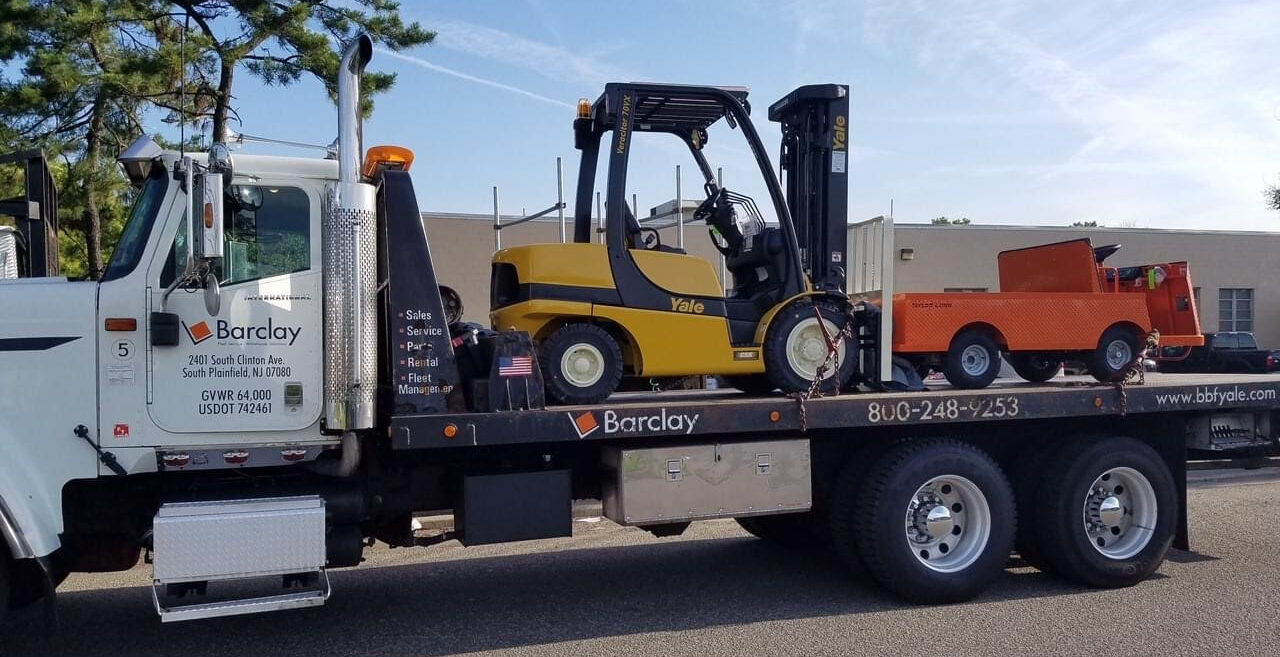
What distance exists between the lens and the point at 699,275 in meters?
6.94

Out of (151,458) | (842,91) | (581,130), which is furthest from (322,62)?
(151,458)

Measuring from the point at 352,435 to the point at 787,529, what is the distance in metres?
3.81

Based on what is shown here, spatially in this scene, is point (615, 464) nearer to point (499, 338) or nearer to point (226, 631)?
point (499, 338)

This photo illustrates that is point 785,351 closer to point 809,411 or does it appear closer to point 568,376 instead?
point 809,411

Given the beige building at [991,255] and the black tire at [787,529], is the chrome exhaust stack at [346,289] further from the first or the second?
the beige building at [991,255]

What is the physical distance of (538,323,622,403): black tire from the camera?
6477mm

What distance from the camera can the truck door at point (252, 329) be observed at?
17.9 ft

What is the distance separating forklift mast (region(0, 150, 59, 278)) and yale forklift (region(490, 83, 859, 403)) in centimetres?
329

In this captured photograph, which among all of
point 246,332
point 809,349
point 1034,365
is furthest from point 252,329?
point 1034,365

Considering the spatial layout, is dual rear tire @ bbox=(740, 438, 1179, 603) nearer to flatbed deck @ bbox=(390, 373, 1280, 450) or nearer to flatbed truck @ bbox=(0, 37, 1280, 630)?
flatbed truck @ bbox=(0, 37, 1280, 630)

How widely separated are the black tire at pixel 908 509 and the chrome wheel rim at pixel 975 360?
1.09 metres

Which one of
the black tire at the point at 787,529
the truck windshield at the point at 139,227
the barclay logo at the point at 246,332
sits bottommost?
the black tire at the point at 787,529

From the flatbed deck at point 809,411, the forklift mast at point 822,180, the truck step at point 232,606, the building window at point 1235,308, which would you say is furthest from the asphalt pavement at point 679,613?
the building window at point 1235,308

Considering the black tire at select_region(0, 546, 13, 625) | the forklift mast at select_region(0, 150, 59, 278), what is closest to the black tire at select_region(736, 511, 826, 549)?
the black tire at select_region(0, 546, 13, 625)
